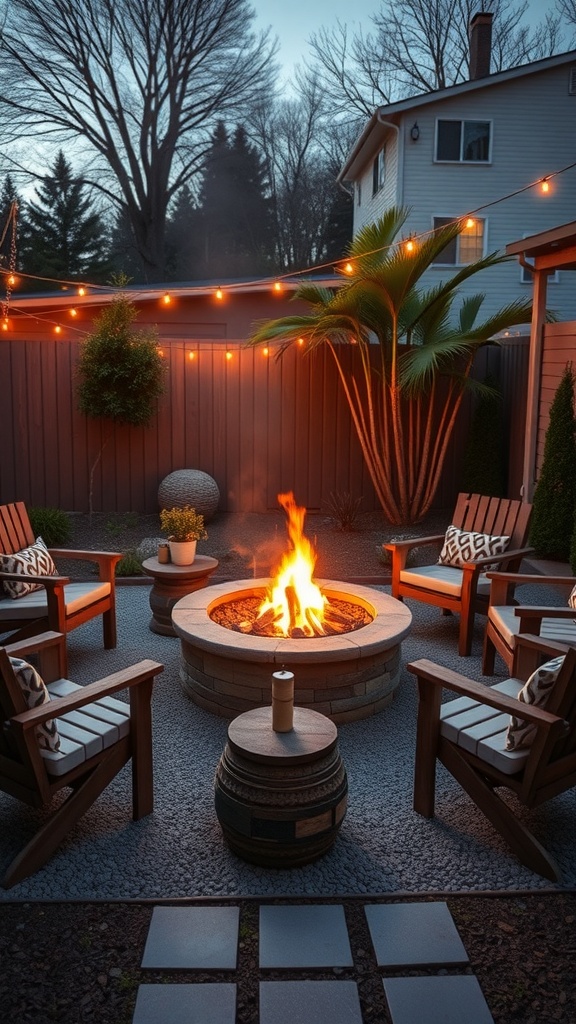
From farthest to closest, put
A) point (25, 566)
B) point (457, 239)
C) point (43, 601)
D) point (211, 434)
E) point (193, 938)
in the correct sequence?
point (457, 239), point (211, 434), point (25, 566), point (43, 601), point (193, 938)

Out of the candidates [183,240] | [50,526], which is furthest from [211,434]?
[183,240]

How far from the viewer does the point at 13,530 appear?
17.1 feet

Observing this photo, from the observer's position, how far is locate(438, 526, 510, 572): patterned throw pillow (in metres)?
5.29

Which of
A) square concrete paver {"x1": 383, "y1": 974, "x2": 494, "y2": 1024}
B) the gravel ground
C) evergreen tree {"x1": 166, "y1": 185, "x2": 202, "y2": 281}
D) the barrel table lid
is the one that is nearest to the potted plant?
the barrel table lid

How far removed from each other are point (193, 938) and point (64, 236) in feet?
80.2

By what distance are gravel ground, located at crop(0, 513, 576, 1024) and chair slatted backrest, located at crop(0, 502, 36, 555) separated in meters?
2.92

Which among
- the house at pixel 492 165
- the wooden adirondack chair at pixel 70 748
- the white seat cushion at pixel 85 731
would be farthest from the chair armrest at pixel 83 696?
the house at pixel 492 165

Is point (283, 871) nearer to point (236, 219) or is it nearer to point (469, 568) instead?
point (469, 568)

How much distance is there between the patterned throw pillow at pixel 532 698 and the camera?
2.67 meters

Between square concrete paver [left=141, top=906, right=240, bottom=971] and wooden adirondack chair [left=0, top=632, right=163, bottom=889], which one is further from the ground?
wooden adirondack chair [left=0, top=632, right=163, bottom=889]

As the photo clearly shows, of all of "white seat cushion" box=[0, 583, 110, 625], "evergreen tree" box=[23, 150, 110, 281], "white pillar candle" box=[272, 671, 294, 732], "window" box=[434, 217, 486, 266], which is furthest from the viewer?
"evergreen tree" box=[23, 150, 110, 281]

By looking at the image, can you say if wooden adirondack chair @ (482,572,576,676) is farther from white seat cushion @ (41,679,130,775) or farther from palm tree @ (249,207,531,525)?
palm tree @ (249,207,531,525)

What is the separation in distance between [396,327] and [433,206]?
7956mm

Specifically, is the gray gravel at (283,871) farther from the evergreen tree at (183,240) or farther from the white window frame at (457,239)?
the evergreen tree at (183,240)
